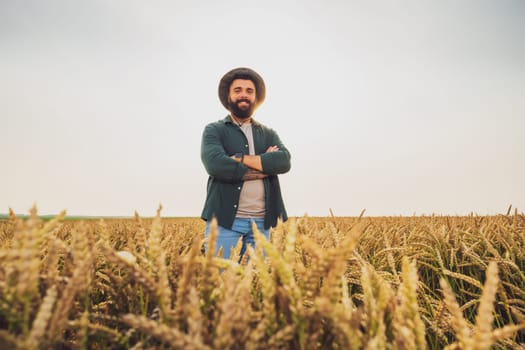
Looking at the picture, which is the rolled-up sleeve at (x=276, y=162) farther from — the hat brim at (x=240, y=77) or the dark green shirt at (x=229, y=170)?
the hat brim at (x=240, y=77)

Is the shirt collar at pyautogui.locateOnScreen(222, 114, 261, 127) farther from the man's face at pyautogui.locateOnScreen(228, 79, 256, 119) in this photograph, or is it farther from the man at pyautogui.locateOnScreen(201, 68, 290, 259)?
the man's face at pyautogui.locateOnScreen(228, 79, 256, 119)

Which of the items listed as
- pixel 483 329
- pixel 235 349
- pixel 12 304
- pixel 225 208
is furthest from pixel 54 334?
pixel 225 208

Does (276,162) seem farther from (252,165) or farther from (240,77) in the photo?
(240,77)

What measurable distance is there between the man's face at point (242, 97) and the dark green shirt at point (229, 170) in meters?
0.22

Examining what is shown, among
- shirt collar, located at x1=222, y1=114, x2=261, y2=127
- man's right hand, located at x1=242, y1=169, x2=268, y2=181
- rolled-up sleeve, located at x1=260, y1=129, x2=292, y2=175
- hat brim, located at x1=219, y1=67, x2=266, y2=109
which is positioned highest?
hat brim, located at x1=219, y1=67, x2=266, y2=109

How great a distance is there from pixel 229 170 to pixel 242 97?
49.8 inches

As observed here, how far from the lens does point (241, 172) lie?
3527 millimetres

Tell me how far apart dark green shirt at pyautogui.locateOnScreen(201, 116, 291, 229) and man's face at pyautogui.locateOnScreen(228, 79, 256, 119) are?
0.73ft

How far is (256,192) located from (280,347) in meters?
3.19

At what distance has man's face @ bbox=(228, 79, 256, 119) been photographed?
13.9 ft

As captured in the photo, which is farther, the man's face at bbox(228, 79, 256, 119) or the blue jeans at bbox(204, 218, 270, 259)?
the man's face at bbox(228, 79, 256, 119)

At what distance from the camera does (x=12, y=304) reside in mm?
604

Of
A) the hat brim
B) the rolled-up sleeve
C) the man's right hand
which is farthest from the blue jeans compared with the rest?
the hat brim

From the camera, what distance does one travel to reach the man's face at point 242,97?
A: 423cm
